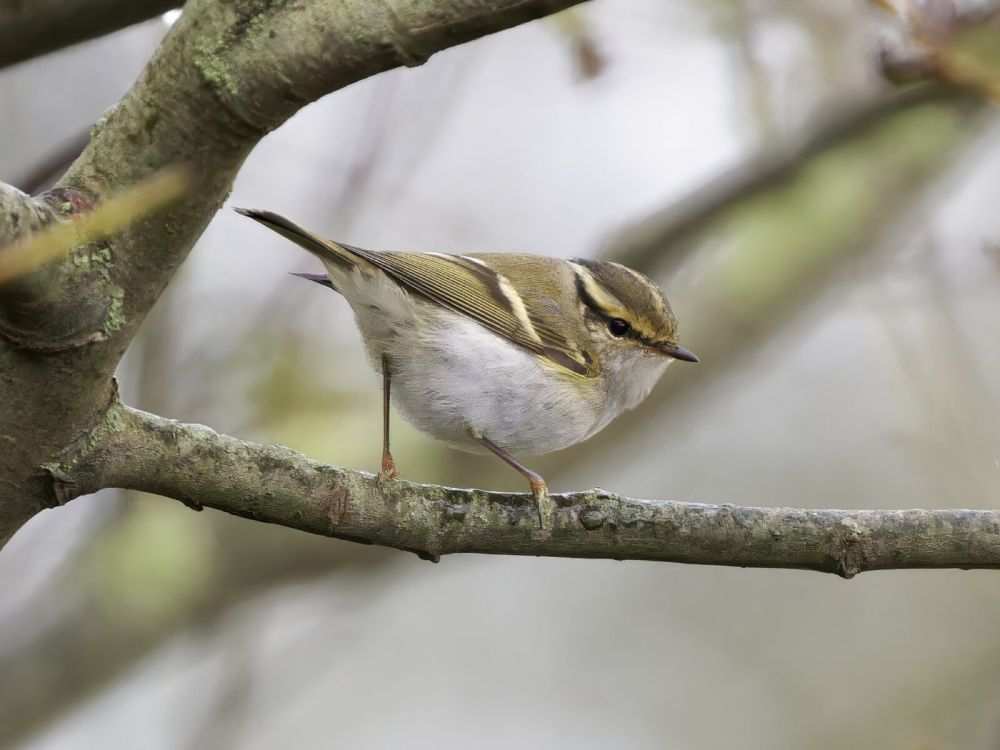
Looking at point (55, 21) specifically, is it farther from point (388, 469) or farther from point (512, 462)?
point (512, 462)

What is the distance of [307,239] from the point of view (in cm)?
297

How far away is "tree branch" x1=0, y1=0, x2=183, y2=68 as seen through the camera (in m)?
2.25

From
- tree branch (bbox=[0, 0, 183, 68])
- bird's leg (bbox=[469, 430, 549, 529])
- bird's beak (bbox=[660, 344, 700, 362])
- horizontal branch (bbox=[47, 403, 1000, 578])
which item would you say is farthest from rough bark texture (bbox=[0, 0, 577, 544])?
bird's beak (bbox=[660, 344, 700, 362])

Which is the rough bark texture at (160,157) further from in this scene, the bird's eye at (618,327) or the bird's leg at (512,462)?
the bird's eye at (618,327)

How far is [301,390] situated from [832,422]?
527cm

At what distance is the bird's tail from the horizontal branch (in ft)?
2.25

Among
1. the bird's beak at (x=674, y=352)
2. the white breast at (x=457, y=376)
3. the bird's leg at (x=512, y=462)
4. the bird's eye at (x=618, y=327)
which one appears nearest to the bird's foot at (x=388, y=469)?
the bird's leg at (x=512, y=462)

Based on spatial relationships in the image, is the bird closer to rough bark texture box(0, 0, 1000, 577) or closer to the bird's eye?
the bird's eye

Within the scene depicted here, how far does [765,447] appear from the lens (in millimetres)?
8695

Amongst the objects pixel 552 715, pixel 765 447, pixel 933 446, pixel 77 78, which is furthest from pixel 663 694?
pixel 77 78

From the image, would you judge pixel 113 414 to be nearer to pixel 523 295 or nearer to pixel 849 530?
pixel 849 530

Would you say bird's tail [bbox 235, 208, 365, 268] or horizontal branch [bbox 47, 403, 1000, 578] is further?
bird's tail [bbox 235, 208, 365, 268]

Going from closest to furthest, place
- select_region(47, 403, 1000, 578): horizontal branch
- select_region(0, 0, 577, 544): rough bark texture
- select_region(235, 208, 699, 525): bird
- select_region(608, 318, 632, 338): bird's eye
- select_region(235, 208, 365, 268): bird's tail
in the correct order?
select_region(0, 0, 577, 544): rough bark texture < select_region(47, 403, 1000, 578): horizontal branch < select_region(235, 208, 365, 268): bird's tail < select_region(235, 208, 699, 525): bird < select_region(608, 318, 632, 338): bird's eye

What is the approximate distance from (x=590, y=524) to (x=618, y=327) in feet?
5.37
